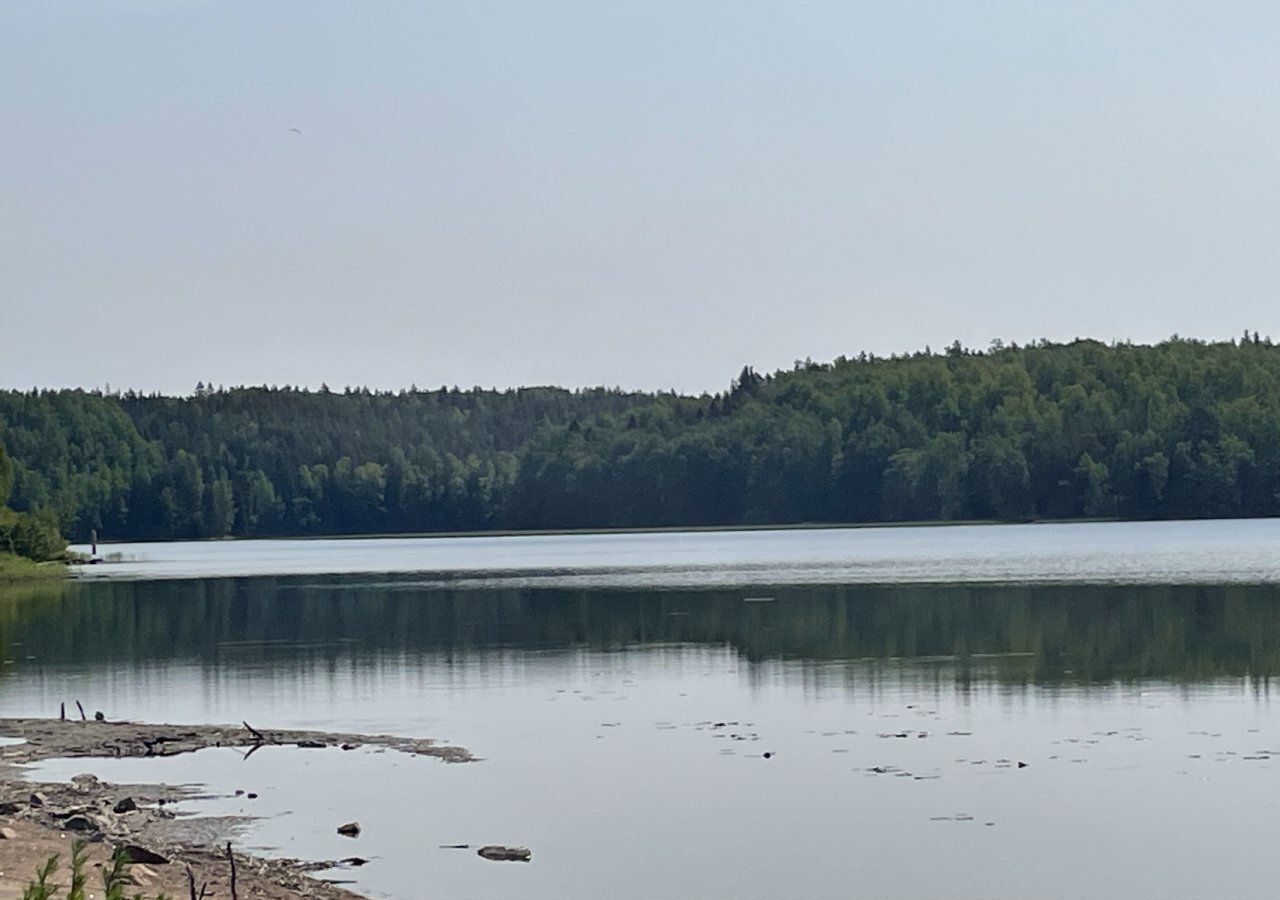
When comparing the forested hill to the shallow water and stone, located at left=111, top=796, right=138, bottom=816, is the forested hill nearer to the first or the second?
the shallow water

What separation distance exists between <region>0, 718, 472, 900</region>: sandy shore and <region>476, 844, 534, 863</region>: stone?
130cm

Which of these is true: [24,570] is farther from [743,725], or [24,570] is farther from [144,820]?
[144,820]

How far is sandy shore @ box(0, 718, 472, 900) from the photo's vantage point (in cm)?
1747

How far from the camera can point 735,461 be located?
184m

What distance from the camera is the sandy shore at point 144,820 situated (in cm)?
1747

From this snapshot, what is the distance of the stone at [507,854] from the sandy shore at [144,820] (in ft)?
4.25

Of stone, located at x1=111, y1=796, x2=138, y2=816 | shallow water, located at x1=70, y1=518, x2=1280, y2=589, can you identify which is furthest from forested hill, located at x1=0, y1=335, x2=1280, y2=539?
stone, located at x1=111, y1=796, x2=138, y2=816

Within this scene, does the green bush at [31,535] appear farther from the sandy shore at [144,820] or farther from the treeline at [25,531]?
the sandy shore at [144,820]

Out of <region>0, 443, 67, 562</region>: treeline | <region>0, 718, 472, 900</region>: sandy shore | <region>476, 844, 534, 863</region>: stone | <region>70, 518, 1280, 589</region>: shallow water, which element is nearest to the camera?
<region>0, 718, 472, 900</region>: sandy shore

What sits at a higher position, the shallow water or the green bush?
the green bush

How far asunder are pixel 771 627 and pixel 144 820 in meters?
28.3

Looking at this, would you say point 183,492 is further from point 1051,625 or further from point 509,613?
point 1051,625

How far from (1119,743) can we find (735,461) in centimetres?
15796

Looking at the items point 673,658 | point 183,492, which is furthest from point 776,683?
point 183,492
